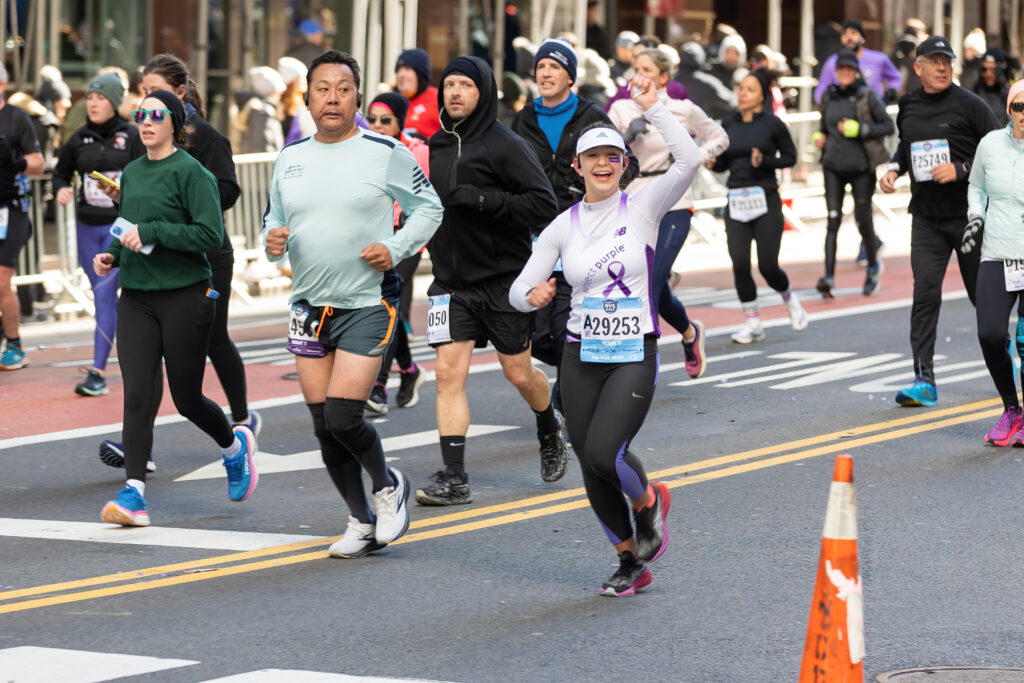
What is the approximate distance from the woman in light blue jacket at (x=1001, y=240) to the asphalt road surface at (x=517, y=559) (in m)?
0.37

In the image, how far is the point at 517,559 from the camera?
7.39 m

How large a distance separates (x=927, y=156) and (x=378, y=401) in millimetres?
3523

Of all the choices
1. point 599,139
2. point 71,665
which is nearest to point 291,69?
point 599,139

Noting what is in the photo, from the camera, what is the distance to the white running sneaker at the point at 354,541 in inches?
292

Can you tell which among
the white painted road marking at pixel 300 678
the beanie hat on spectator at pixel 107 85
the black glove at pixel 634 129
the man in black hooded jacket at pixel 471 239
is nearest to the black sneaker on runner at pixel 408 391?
the black glove at pixel 634 129

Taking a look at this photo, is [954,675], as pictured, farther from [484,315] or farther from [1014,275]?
[1014,275]

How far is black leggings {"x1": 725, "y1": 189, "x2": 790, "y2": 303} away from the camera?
13898mm

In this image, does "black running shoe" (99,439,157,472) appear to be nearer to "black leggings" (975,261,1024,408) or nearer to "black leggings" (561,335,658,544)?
"black leggings" (561,335,658,544)

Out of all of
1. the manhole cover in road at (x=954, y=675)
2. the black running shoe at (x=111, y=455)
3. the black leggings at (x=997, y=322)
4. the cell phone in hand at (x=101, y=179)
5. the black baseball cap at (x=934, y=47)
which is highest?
the black baseball cap at (x=934, y=47)

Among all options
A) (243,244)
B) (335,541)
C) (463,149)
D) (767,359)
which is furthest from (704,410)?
(243,244)

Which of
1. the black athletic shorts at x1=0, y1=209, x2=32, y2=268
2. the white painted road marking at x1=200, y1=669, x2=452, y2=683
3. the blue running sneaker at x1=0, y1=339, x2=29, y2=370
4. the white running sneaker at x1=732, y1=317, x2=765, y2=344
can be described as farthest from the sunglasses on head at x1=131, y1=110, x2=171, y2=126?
the white running sneaker at x1=732, y1=317, x2=765, y2=344

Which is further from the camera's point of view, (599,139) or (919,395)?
(919,395)

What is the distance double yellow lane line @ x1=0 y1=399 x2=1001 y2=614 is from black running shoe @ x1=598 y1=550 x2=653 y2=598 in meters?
1.21

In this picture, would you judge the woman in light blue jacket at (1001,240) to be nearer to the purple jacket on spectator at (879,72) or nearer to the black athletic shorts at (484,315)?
the black athletic shorts at (484,315)
